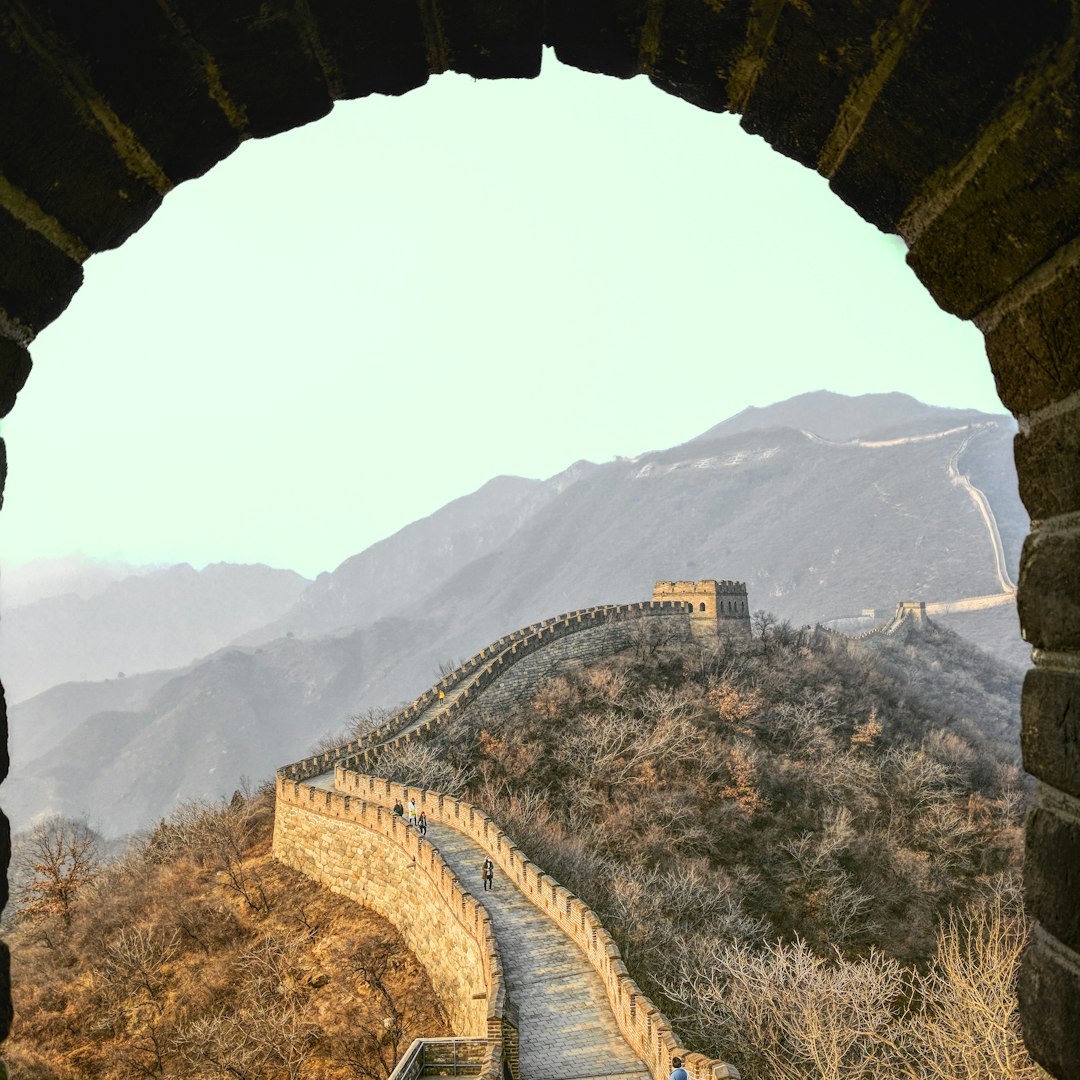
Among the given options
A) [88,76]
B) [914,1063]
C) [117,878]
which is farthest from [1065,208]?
[117,878]

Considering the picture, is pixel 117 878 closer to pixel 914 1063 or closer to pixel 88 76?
pixel 914 1063

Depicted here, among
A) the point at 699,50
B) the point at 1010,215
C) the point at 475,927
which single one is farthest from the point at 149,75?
the point at 475,927

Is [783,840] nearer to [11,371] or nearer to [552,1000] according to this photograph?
[552,1000]

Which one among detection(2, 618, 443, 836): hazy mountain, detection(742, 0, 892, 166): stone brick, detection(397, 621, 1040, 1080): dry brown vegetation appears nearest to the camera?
detection(742, 0, 892, 166): stone brick

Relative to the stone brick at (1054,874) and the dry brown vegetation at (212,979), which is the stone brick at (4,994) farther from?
the dry brown vegetation at (212,979)

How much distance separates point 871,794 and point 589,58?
37.4 m

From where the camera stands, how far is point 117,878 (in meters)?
31.2

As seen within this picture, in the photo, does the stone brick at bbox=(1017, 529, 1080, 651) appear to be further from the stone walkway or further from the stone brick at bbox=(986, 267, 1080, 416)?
the stone walkway

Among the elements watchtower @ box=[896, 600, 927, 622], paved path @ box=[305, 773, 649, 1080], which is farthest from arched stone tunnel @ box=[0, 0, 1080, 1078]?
watchtower @ box=[896, 600, 927, 622]

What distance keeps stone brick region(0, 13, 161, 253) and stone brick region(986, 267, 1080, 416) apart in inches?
87.2

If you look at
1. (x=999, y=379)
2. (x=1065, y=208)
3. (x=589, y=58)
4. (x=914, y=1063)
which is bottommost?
(x=914, y=1063)

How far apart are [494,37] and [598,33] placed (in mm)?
281

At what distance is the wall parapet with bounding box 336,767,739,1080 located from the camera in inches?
446

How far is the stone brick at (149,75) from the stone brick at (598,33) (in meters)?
0.94
